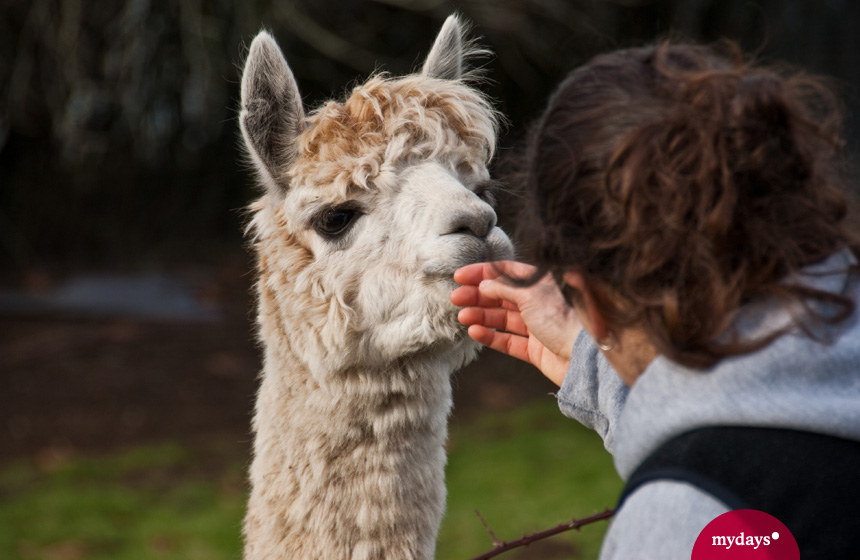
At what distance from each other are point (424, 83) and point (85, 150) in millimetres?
6128

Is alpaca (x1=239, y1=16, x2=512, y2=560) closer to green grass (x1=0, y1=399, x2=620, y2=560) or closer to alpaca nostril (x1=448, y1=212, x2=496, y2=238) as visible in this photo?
alpaca nostril (x1=448, y1=212, x2=496, y2=238)

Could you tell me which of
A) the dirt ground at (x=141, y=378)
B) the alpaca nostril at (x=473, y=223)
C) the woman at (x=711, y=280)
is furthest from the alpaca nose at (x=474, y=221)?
the dirt ground at (x=141, y=378)

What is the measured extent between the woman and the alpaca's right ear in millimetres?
1026

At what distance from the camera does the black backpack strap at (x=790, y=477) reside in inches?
40.8

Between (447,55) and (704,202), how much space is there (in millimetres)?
1409

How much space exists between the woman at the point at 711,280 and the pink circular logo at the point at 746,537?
0.05 ft

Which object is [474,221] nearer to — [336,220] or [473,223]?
[473,223]

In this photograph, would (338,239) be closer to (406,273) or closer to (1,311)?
(406,273)

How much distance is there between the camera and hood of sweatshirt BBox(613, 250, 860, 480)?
1.04 metres

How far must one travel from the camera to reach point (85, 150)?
7379 millimetres

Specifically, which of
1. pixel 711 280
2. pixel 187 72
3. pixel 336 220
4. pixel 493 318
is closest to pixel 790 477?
pixel 711 280

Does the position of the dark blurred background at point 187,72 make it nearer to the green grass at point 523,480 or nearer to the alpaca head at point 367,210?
the green grass at point 523,480

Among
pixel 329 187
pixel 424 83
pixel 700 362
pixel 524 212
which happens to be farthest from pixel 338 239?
pixel 700 362

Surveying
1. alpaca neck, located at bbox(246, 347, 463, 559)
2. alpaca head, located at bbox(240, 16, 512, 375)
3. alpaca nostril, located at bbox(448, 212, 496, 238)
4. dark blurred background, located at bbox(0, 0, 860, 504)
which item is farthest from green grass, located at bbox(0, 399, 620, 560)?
alpaca nostril, located at bbox(448, 212, 496, 238)
